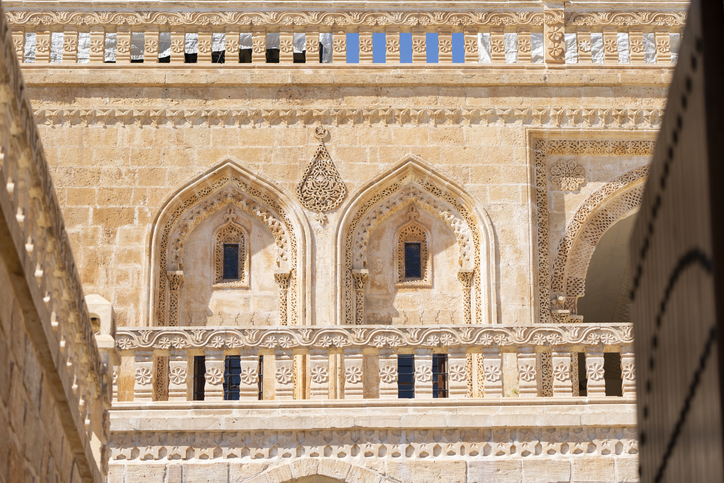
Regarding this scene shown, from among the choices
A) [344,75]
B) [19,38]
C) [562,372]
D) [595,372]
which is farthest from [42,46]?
[595,372]

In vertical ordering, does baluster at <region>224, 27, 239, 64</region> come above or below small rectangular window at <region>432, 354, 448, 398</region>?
above

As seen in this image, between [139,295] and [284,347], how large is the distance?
8.75 feet

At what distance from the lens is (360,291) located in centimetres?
1179

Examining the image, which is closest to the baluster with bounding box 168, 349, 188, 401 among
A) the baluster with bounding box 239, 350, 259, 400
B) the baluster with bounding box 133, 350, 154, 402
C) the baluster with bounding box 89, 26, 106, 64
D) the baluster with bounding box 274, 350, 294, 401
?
the baluster with bounding box 133, 350, 154, 402

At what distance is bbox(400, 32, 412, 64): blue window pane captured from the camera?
12266 mm

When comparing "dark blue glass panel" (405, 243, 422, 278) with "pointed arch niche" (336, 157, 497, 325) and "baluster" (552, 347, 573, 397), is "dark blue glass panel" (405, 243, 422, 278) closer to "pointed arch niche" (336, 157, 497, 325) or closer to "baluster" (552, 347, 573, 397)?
"pointed arch niche" (336, 157, 497, 325)

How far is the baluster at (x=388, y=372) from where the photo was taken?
9320mm

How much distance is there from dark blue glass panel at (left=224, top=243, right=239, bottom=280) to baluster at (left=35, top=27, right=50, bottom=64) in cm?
270

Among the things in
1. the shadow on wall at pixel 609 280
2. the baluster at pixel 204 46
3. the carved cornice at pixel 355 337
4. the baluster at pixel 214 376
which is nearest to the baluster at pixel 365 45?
the baluster at pixel 204 46

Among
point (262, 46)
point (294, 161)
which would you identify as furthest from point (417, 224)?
point (262, 46)

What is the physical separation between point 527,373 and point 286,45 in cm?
464

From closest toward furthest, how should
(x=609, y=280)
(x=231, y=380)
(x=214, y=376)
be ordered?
→ (x=214, y=376)
(x=231, y=380)
(x=609, y=280)

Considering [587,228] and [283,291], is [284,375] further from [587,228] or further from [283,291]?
[587,228]

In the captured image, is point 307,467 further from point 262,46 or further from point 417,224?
point 262,46
